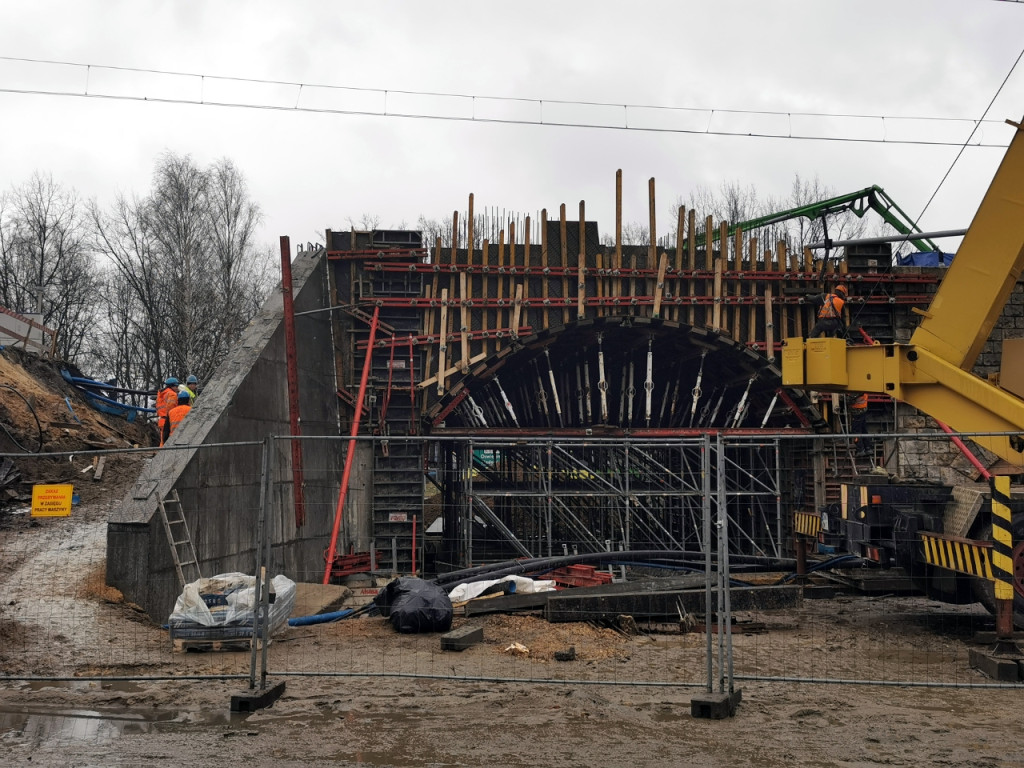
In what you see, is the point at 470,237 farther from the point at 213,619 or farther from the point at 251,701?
the point at 251,701

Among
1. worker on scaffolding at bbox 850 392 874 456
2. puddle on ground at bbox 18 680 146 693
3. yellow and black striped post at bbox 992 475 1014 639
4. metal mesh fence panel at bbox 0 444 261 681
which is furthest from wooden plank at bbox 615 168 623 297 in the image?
puddle on ground at bbox 18 680 146 693

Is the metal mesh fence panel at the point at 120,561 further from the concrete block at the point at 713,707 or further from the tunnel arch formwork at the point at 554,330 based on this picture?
the tunnel arch formwork at the point at 554,330

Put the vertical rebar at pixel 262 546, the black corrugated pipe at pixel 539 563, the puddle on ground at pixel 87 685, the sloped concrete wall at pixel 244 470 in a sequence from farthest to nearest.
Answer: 1. the black corrugated pipe at pixel 539 563
2. the sloped concrete wall at pixel 244 470
3. the puddle on ground at pixel 87 685
4. the vertical rebar at pixel 262 546

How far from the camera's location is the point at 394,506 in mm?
19109

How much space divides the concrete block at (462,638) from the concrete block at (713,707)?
10.7 ft

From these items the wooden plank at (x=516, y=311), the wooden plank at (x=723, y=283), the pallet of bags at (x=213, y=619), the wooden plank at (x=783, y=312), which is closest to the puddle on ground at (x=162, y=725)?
the pallet of bags at (x=213, y=619)

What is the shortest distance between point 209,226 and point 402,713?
33.4 m

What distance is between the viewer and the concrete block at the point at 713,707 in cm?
674

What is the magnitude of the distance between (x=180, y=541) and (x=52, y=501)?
9.11ft

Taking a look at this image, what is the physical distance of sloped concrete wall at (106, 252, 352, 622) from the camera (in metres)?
11.1

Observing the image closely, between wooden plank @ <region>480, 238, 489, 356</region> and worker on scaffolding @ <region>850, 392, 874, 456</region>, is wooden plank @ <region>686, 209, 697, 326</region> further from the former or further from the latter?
wooden plank @ <region>480, 238, 489, 356</region>

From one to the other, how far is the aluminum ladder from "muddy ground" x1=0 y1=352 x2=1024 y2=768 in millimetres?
900

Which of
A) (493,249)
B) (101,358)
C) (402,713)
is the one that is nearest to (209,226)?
(101,358)

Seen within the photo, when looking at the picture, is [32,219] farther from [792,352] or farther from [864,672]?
[864,672]
